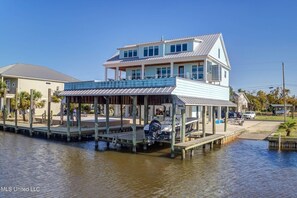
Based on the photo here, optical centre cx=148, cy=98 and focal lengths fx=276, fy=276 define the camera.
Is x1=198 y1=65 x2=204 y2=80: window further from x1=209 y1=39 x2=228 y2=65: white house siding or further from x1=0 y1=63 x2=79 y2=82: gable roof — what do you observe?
x1=0 y1=63 x2=79 y2=82: gable roof

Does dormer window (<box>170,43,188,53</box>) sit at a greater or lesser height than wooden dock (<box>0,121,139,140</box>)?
greater

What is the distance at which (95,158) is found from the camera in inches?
665

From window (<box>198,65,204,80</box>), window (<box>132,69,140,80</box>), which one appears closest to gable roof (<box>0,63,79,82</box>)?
window (<box>132,69,140,80</box>)

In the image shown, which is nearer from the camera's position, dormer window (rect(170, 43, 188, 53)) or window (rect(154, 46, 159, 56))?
dormer window (rect(170, 43, 188, 53))

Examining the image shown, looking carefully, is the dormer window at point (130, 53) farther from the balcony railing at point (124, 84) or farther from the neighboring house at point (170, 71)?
the balcony railing at point (124, 84)

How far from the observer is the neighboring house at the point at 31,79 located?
1660 inches

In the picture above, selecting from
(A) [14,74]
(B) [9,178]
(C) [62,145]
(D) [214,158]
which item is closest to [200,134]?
(D) [214,158]

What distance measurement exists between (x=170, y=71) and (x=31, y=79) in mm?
23573

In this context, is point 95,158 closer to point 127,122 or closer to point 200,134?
point 200,134

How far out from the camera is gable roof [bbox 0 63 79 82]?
4244 cm

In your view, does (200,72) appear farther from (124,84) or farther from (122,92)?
(122,92)

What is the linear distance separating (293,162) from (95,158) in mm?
11955

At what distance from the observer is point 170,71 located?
111 feet

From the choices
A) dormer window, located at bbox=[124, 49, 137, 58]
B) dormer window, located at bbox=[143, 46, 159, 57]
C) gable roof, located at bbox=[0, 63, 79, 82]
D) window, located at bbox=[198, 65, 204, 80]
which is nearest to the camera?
window, located at bbox=[198, 65, 204, 80]
